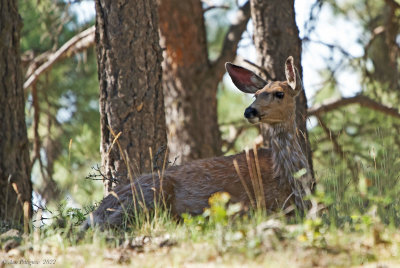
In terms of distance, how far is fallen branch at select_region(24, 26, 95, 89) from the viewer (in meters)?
10.9

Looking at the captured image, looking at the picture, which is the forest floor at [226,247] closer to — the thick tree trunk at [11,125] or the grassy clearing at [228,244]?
the grassy clearing at [228,244]

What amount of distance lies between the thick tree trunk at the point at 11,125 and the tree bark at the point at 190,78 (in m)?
3.41

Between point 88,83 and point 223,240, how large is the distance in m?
12.3

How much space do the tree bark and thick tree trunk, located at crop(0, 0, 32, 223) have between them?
341 cm

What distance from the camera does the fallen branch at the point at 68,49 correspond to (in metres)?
10.9

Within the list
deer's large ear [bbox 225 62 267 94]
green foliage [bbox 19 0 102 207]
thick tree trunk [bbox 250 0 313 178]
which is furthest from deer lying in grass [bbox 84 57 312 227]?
green foliage [bbox 19 0 102 207]

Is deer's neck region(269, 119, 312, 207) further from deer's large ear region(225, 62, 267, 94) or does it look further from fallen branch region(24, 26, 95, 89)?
fallen branch region(24, 26, 95, 89)

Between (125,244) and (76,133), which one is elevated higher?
(76,133)

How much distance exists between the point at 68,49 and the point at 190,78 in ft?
6.81

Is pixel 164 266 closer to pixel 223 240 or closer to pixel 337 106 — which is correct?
pixel 223 240

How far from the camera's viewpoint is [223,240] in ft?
15.3

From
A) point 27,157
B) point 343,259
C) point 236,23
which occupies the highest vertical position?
point 236,23

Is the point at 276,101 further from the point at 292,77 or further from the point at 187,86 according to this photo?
the point at 187,86

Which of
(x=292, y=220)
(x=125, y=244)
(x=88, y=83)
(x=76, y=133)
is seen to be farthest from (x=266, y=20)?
(x=88, y=83)
